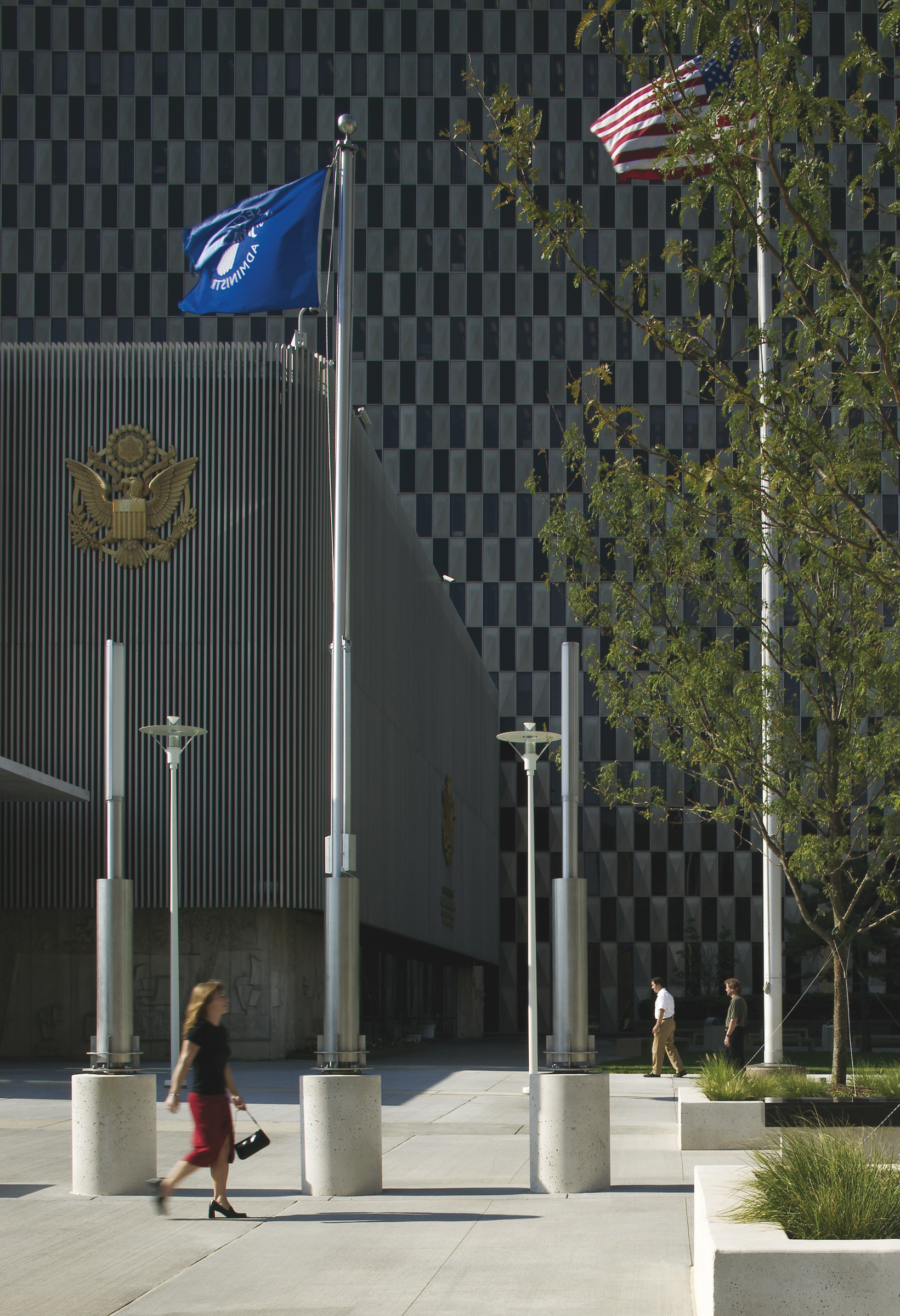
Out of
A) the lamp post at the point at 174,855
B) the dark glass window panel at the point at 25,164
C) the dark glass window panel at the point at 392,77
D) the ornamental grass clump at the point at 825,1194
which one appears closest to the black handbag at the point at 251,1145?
the ornamental grass clump at the point at 825,1194

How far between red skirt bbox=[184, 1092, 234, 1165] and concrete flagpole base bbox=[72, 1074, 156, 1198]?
5.70ft

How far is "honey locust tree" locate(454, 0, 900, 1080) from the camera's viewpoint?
8.66 meters

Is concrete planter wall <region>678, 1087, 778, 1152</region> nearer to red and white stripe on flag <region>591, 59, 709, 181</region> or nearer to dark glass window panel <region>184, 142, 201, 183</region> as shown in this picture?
red and white stripe on flag <region>591, 59, 709, 181</region>

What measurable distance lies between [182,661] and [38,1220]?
73.3 ft

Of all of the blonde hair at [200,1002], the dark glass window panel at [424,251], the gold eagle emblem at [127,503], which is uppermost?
the dark glass window panel at [424,251]

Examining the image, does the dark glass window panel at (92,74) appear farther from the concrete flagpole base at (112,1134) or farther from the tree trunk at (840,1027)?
the concrete flagpole base at (112,1134)

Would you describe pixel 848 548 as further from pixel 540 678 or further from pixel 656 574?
pixel 540 678

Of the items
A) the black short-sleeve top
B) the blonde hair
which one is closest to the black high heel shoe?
the black short-sleeve top

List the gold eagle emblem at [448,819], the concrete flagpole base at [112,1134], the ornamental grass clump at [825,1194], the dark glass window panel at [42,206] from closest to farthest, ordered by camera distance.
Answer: the ornamental grass clump at [825,1194], the concrete flagpole base at [112,1134], the gold eagle emblem at [448,819], the dark glass window panel at [42,206]

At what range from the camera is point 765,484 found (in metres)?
18.2

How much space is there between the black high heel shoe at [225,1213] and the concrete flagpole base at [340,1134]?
87cm

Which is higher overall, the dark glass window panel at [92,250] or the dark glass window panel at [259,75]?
the dark glass window panel at [259,75]

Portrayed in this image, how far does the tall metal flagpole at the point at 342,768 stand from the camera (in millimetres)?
12570

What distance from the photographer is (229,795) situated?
32.7 meters
